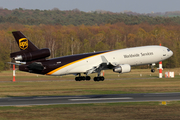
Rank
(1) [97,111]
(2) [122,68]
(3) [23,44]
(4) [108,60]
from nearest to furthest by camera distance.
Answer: (1) [97,111]
(3) [23,44]
(2) [122,68]
(4) [108,60]

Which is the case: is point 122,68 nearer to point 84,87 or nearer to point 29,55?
point 84,87

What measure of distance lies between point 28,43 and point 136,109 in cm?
2212

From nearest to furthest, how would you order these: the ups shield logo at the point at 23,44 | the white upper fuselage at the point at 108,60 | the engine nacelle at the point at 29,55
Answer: the engine nacelle at the point at 29,55 → the ups shield logo at the point at 23,44 → the white upper fuselage at the point at 108,60

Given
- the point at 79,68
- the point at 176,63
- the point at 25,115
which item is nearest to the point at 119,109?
the point at 25,115

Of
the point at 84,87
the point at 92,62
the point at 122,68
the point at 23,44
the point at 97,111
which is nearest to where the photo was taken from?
the point at 97,111

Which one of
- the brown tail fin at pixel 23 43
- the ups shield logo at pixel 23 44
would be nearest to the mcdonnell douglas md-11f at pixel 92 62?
the brown tail fin at pixel 23 43

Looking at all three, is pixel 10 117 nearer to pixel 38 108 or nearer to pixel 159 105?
pixel 38 108

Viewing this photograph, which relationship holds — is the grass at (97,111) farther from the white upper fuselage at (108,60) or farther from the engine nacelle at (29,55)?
the white upper fuselage at (108,60)

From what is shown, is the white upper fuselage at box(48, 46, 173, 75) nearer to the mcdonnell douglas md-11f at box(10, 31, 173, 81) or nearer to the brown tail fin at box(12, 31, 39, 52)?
the mcdonnell douglas md-11f at box(10, 31, 173, 81)

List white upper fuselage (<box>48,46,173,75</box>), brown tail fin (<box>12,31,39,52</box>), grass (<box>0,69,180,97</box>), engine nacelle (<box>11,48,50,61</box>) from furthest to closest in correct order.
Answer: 1. grass (<box>0,69,180,97</box>)
2. white upper fuselage (<box>48,46,173,75</box>)
3. brown tail fin (<box>12,31,39,52</box>)
4. engine nacelle (<box>11,48,50,61</box>)

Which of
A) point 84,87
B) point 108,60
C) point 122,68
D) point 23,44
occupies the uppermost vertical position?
point 23,44

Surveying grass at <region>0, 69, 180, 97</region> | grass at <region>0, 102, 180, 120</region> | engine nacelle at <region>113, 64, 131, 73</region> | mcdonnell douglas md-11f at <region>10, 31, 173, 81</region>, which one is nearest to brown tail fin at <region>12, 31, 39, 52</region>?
mcdonnell douglas md-11f at <region>10, 31, 173, 81</region>

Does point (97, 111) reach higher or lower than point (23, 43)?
lower

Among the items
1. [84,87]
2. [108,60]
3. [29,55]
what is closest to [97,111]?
[29,55]
